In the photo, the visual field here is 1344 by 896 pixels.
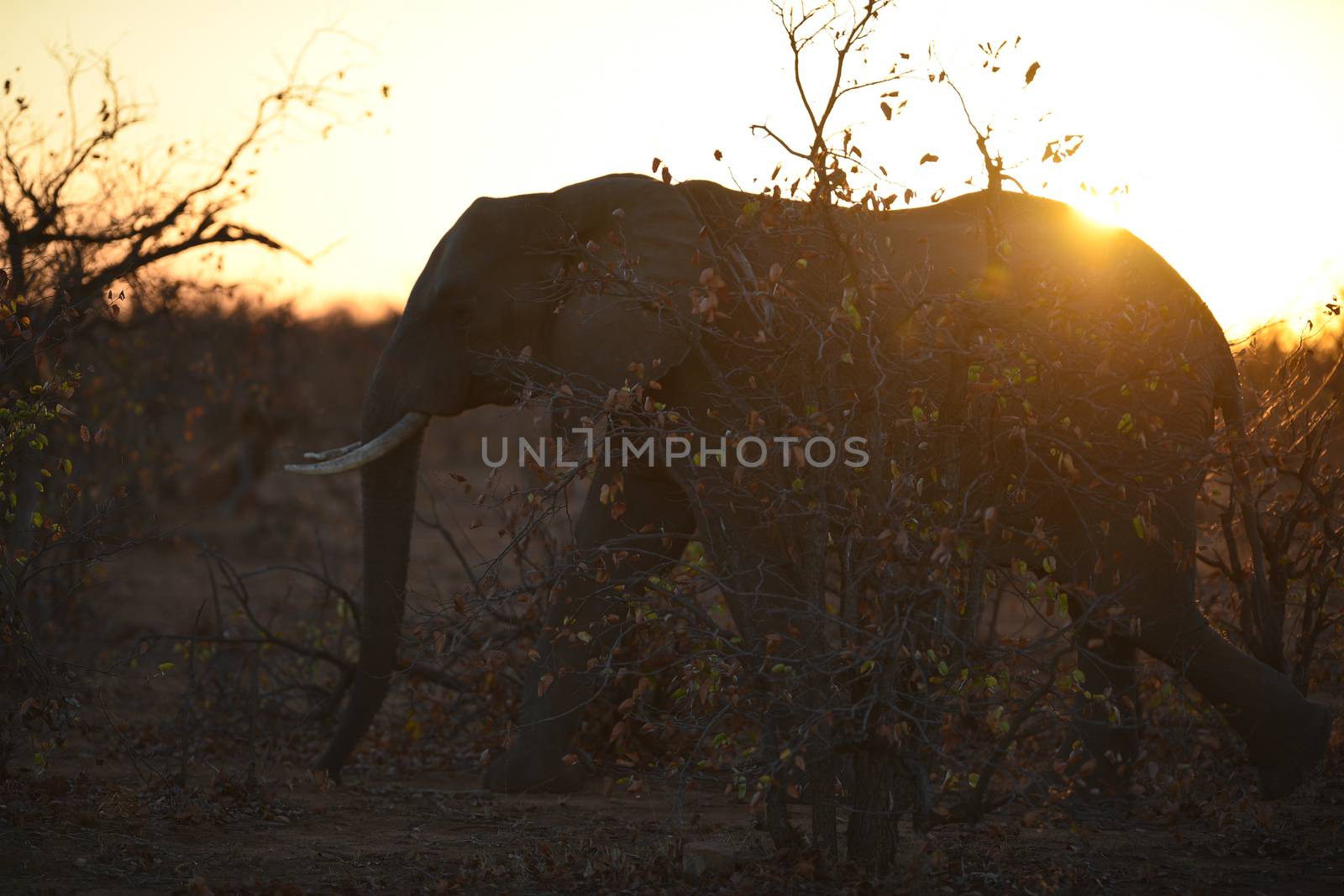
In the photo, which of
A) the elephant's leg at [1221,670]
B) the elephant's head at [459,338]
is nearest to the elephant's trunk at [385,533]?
the elephant's head at [459,338]

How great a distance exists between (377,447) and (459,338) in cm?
77

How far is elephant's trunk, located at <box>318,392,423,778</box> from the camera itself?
795 cm

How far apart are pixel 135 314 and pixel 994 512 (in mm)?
9110

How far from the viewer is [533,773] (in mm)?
7520

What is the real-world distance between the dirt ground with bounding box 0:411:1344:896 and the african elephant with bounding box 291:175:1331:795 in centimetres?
50

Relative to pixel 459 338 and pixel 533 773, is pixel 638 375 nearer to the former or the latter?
pixel 459 338

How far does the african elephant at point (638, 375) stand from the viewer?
6.79 m

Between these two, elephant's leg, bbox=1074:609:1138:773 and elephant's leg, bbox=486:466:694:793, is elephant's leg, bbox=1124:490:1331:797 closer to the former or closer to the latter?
elephant's leg, bbox=1074:609:1138:773

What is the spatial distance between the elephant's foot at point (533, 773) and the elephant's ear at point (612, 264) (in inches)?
77.3

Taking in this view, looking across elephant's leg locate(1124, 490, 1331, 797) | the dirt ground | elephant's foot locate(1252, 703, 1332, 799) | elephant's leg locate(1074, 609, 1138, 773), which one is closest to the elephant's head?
the dirt ground

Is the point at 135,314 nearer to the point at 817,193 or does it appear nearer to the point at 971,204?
the point at 971,204

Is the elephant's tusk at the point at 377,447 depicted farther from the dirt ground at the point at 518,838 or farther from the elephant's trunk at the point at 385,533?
the dirt ground at the point at 518,838

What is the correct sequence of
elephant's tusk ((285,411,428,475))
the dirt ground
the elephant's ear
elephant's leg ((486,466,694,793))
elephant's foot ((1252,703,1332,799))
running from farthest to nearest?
elephant's tusk ((285,411,428,475)), elephant's leg ((486,466,694,793)), the elephant's ear, elephant's foot ((1252,703,1332,799)), the dirt ground

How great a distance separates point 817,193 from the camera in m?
5.00
